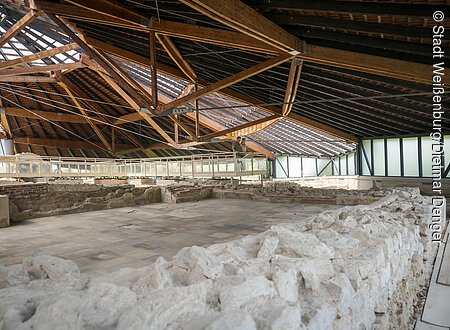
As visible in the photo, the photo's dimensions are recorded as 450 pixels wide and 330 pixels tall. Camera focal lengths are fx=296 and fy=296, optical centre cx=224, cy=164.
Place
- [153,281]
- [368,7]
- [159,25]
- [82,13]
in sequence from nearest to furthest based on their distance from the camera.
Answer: [153,281] < [368,7] < [159,25] < [82,13]

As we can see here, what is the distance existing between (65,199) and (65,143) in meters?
23.7

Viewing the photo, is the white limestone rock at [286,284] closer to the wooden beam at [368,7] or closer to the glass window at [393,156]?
the wooden beam at [368,7]

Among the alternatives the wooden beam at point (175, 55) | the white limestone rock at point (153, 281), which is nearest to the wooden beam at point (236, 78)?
the wooden beam at point (175, 55)

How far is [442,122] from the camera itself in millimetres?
14242

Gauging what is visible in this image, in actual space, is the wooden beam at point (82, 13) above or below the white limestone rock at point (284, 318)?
above

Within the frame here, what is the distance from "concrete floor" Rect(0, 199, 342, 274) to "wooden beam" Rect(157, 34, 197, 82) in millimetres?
6009

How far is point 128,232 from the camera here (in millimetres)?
6094

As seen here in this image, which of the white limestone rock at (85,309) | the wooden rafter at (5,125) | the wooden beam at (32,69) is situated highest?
the wooden beam at (32,69)

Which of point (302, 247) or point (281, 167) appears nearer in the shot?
point (302, 247)

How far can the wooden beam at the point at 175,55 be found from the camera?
35.2 feet

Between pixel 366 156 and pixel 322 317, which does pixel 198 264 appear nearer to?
pixel 322 317

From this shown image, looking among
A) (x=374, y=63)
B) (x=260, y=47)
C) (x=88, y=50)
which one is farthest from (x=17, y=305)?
(x=88, y=50)

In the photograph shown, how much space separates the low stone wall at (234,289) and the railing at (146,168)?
1375 centimetres

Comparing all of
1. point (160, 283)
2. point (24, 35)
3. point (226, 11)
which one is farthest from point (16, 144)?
point (160, 283)
